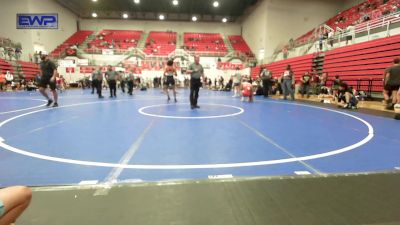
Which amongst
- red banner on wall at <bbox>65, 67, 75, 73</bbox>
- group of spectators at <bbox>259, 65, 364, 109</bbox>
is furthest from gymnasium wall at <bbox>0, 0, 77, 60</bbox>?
group of spectators at <bbox>259, 65, 364, 109</bbox>

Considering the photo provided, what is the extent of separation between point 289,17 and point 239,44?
29.9ft

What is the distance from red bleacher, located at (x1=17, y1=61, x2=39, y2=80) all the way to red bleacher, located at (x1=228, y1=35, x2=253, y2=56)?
22.4m

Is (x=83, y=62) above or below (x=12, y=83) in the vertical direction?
above

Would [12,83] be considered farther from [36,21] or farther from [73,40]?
[73,40]

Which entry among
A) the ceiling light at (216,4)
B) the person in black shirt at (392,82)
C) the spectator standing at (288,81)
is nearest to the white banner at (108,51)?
the ceiling light at (216,4)

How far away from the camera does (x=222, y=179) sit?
241 centimetres

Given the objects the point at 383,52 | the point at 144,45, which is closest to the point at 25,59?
the point at 144,45

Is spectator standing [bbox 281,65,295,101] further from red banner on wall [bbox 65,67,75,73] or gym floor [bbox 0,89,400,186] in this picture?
red banner on wall [bbox 65,67,75,73]

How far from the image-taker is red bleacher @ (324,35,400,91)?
38.8 feet

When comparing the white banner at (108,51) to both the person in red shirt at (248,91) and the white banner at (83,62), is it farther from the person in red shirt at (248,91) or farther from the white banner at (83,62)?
the person in red shirt at (248,91)

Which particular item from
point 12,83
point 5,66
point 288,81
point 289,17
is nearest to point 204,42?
point 289,17

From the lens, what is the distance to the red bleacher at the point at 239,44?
108 ft

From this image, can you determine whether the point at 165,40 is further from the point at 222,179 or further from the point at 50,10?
the point at 222,179

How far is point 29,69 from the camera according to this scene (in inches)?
946
